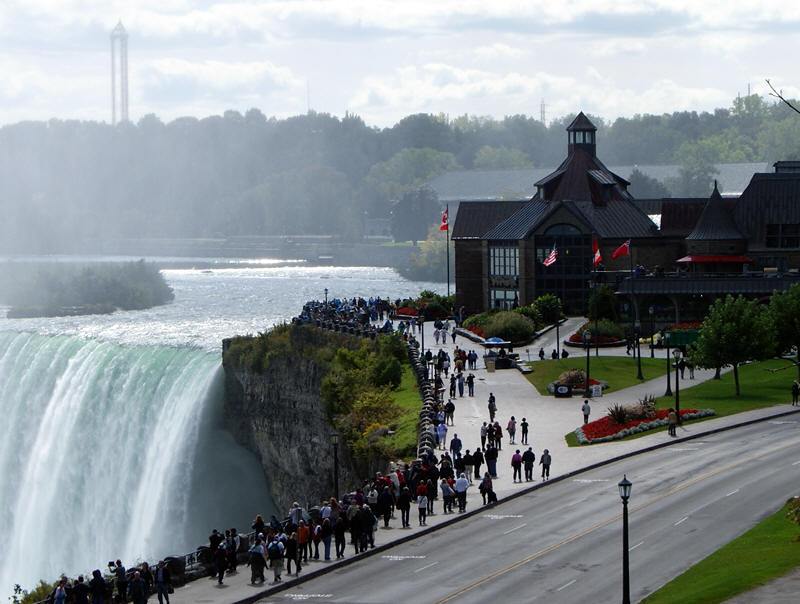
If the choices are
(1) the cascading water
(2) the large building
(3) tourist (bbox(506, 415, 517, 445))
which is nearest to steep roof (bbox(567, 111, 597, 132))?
(2) the large building

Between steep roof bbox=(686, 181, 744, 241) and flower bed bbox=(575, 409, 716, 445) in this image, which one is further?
steep roof bbox=(686, 181, 744, 241)

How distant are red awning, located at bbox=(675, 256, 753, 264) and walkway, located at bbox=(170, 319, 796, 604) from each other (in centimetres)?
1516

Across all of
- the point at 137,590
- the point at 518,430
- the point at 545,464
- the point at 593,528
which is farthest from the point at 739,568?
the point at 518,430

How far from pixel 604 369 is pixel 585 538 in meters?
33.5

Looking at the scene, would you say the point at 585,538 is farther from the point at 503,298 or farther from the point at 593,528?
the point at 503,298

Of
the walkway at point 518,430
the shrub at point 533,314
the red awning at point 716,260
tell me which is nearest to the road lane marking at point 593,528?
the walkway at point 518,430

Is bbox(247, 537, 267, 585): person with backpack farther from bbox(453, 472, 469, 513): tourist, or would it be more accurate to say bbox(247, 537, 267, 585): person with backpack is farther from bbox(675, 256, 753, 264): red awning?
bbox(675, 256, 753, 264): red awning

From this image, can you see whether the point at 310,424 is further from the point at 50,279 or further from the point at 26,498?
the point at 50,279

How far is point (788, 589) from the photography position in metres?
34.6

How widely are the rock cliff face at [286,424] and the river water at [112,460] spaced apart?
0.96 meters

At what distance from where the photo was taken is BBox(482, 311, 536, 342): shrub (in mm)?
87688

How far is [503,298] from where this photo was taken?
105m

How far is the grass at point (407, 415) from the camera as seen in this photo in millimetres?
59375

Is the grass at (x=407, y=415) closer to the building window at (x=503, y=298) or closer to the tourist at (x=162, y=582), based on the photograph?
the tourist at (x=162, y=582)
